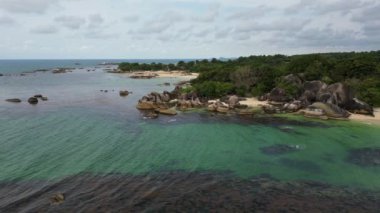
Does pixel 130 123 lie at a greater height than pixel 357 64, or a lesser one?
lesser

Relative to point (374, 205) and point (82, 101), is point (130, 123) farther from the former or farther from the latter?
point (374, 205)

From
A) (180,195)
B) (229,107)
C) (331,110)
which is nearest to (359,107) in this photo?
(331,110)

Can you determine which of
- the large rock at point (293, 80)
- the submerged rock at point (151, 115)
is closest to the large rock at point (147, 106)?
the submerged rock at point (151, 115)

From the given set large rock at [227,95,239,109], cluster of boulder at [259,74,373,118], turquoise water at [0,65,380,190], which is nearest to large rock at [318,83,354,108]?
cluster of boulder at [259,74,373,118]

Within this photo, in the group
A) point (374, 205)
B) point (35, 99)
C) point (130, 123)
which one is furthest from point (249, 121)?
point (35, 99)

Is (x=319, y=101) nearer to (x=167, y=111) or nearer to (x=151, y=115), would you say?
(x=167, y=111)

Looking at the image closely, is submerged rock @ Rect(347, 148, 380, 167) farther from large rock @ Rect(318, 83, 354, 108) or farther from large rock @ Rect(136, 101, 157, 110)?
large rock @ Rect(136, 101, 157, 110)
